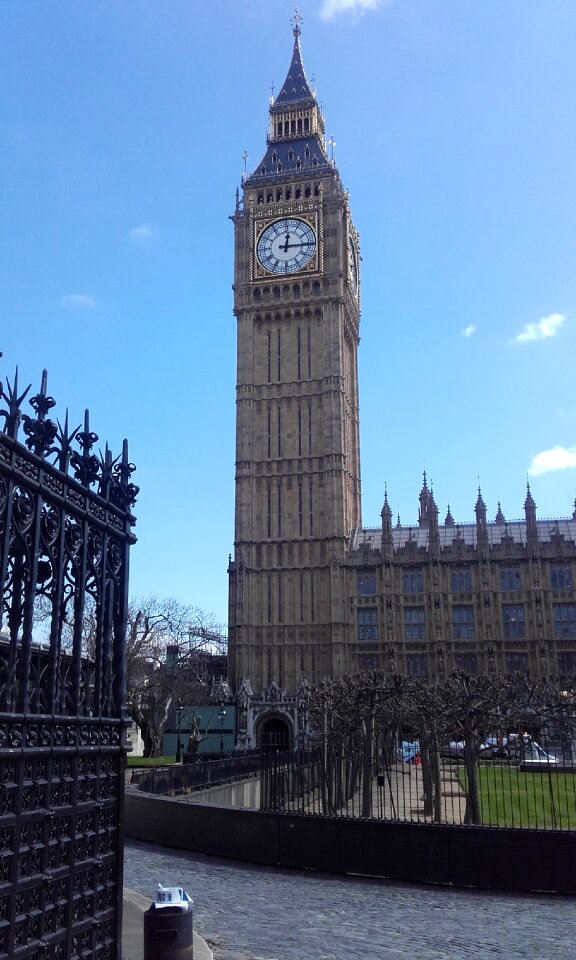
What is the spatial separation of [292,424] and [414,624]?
62.6 ft

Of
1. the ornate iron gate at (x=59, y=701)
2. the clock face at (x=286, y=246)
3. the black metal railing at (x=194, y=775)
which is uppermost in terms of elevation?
the clock face at (x=286, y=246)

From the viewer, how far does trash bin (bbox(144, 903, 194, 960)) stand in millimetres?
6902

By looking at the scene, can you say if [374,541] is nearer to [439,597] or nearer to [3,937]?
[439,597]

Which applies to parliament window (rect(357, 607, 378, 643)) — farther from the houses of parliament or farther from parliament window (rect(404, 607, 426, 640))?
parliament window (rect(404, 607, 426, 640))

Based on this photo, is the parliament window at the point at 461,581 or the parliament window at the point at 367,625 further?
the parliament window at the point at 461,581

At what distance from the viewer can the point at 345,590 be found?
6419 centimetres

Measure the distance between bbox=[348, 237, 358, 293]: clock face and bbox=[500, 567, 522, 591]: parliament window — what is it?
97.6 feet

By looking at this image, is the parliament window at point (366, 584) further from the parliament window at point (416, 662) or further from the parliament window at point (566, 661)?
the parliament window at point (566, 661)

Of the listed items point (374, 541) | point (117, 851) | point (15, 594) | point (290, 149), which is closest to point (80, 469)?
point (15, 594)

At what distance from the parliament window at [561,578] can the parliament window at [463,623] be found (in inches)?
255

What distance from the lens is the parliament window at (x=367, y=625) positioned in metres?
63.5

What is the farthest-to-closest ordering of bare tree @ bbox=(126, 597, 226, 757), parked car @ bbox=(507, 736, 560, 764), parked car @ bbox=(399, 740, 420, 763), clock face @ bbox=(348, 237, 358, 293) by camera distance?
clock face @ bbox=(348, 237, 358, 293) < bare tree @ bbox=(126, 597, 226, 757) < parked car @ bbox=(399, 740, 420, 763) < parked car @ bbox=(507, 736, 560, 764)

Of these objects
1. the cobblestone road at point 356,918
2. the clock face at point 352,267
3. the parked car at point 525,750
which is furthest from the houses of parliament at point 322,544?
the cobblestone road at point 356,918

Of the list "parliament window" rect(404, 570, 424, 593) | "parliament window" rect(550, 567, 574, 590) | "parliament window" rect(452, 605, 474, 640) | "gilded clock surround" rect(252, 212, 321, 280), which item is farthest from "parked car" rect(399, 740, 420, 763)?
"gilded clock surround" rect(252, 212, 321, 280)
